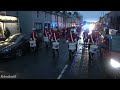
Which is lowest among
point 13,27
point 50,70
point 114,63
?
A: point 50,70

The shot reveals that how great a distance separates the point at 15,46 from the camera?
1420cm

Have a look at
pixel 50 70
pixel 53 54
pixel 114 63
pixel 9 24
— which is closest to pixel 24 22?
pixel 9 24

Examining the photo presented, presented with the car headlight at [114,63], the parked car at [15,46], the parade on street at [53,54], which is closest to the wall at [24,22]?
the parade on street at [53,54]

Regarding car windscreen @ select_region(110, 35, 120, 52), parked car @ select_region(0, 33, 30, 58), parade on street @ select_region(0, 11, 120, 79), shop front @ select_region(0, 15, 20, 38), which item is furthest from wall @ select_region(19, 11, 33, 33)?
car windscreen @ select_region(110, 35, 120, 52)

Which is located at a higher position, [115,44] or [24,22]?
[24,22]

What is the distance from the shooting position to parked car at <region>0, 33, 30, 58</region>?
43.8 feet

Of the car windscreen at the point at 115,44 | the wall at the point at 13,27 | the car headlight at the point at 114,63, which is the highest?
the wall at the point at 13,27

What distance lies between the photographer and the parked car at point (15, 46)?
1334cm

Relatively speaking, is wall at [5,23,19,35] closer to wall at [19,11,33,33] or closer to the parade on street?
the parade on street

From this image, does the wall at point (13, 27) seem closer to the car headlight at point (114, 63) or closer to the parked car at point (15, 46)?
the parked car at point (15, 46)

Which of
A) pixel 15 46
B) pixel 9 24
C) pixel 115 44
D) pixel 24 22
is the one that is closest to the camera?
pixel 115 44

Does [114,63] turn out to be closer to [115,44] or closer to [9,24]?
[115,44]

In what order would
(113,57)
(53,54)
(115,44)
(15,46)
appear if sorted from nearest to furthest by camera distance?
(113,57) → (115,44) → (15,46) → (53,54)

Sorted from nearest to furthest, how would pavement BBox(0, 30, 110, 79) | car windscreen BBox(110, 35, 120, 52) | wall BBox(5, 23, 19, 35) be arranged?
pavement BBox(0, 30, 110, 79), car windscreen BBox(110, 35, 120, 52), wall BBox(5, 23, 19, 35)
